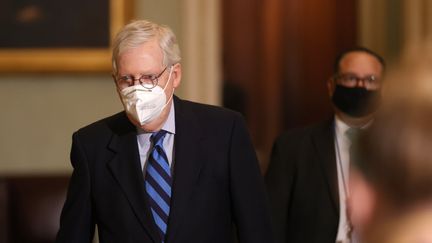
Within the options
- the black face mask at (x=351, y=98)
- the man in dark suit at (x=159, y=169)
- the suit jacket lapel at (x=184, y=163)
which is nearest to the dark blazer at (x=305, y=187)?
the black face mask at (x=351, y=98)

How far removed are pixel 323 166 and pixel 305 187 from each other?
134 mm

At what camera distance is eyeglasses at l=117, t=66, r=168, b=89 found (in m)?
2.27

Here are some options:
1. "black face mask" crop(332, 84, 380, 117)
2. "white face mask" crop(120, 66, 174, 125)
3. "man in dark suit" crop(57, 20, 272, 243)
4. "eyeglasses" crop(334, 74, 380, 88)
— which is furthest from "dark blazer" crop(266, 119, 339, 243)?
"white face mask" crop(120, 66, 174, 125)

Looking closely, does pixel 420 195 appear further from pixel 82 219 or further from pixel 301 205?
pixel 301 205

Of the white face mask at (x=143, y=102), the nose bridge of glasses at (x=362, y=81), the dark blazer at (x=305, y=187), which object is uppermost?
the white face mask at (x=143, y=102)

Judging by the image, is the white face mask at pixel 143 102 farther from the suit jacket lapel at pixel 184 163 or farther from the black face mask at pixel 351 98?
the black face mask at pixel 351 98

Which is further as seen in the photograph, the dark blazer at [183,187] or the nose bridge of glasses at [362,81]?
the nose bridge of glasses at [362,81]

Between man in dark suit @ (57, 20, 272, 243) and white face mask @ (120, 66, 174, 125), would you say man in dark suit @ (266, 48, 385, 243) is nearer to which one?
man in dark suit @ (57, 20, 272, 243)

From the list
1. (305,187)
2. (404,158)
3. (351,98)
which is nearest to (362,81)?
(351,98)

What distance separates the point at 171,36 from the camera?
230 cm

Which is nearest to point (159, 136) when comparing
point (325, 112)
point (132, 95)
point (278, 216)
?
point (132, 95)

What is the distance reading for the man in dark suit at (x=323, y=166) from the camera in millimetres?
3363

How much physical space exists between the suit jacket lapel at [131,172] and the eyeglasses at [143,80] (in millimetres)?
173

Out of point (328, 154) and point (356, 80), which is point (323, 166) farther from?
point (356, 80)
